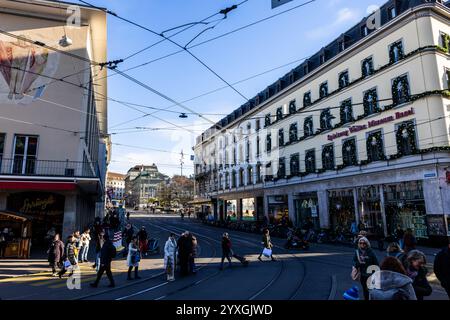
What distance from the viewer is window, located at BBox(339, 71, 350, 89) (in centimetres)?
2745

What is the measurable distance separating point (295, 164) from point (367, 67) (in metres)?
12.4

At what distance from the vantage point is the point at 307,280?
10.5 m

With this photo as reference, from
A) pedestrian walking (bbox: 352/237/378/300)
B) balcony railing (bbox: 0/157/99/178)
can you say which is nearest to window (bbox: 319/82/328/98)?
balcony railing (bbox: 0/157/99/178)

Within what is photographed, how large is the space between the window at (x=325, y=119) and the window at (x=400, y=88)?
6442 mm

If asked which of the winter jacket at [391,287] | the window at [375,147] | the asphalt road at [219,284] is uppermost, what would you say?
the window at [375,147]

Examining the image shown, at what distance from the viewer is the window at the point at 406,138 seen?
21031 mm

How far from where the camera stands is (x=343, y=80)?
27.9 m

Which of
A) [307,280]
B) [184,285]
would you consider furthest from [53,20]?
[307,280]

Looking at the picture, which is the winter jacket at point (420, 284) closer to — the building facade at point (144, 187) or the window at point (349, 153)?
the window at point (349, 153)

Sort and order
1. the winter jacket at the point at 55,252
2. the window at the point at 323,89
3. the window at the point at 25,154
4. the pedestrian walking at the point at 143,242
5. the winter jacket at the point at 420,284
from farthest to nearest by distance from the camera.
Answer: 1. the window at the point at 323,89
2. the window at the point at 25,154
3. the pedestrian walking at the point at 143,242
4. the winter jacket at the point at 55,252
5. the winter jacket at the point at 420,284

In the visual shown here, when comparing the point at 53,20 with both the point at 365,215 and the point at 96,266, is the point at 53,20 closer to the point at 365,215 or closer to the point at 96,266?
the point at 96,266

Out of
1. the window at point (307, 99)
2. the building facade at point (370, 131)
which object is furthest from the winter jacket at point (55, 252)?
the window at point (307, 99)

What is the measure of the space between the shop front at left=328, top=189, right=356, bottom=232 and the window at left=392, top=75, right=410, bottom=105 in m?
8.19
